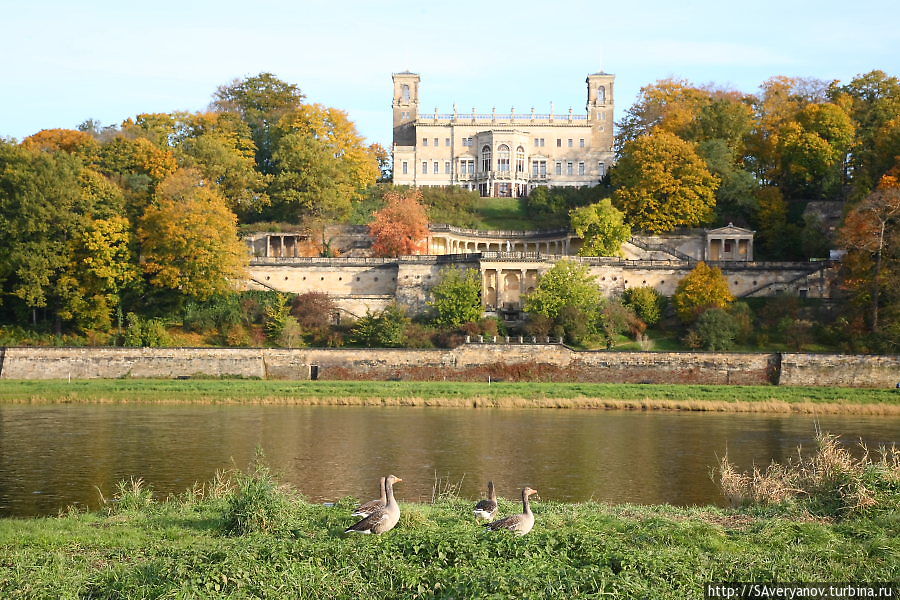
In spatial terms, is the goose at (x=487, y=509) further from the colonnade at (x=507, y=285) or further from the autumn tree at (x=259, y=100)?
the autumn tree at (x=259, y=100)

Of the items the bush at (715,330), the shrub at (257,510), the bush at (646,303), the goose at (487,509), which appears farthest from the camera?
the bush at (646,303)

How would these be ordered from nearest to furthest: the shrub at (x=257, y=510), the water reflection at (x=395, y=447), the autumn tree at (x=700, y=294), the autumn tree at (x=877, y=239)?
the shrub at (x=257, y=510) → the water reflection at (x=395, y=447) → the autumn tree at (x=877, y=239) → the autumn tree at (x=700, y=294)

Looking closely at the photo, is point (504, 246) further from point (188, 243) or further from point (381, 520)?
point (381, 520)

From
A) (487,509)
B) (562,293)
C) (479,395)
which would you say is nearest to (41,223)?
(479,395)

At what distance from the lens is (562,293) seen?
173 ft

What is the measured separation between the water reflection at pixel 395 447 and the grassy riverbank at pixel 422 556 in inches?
207

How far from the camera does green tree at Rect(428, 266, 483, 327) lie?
52.8 metres

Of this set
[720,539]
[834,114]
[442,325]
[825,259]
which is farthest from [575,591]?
[834,114]

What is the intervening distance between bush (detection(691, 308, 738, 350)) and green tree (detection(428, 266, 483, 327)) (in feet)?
36.1

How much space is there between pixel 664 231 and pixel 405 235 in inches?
613

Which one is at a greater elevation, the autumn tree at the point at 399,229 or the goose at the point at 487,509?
the autumn tree at the point at 399,229

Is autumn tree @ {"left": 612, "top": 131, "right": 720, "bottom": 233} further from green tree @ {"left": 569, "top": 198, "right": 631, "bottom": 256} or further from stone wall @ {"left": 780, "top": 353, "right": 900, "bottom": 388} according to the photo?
stone wall @ {"left": 780, "top": 353, "right": 900, "bottom": 388}

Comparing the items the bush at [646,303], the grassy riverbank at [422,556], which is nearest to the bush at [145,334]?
the bush at [646,303]

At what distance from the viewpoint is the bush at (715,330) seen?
4956cm
